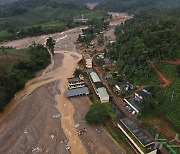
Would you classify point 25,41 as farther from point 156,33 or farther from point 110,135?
point 110,135

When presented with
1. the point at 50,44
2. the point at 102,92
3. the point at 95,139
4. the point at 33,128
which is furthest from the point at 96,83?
the point at 50,44

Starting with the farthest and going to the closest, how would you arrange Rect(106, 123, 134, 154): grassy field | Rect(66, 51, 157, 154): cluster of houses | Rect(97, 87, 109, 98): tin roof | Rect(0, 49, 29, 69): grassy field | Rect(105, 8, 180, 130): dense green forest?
Rect(0, 49, 29, 69): grassy field, Rect(97, 87, 109, 98): tin roof, Rect(105, 8, 180, 130): dense green forest, Rect(106, 123, 134, 154): grassy field, Rect(66, 51, 157, 154): cluster of houses

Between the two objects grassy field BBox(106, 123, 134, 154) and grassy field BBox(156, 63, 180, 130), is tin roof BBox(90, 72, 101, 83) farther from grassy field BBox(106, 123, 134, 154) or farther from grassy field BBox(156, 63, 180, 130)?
grassy field BBox(106, 123, 134, 154)

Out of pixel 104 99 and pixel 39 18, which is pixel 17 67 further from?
pixel 39 18

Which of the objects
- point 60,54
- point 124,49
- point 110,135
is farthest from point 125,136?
point 60,54

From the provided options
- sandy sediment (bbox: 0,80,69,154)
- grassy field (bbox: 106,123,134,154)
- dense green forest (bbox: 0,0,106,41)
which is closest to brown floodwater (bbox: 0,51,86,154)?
sandy sediment (bbox: 0,80,69,154)

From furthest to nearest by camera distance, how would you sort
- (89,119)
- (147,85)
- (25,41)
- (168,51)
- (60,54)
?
1. (25,41)
2. (60,54)
3. (168,51)
4. (147,85)
5. (89,119)
